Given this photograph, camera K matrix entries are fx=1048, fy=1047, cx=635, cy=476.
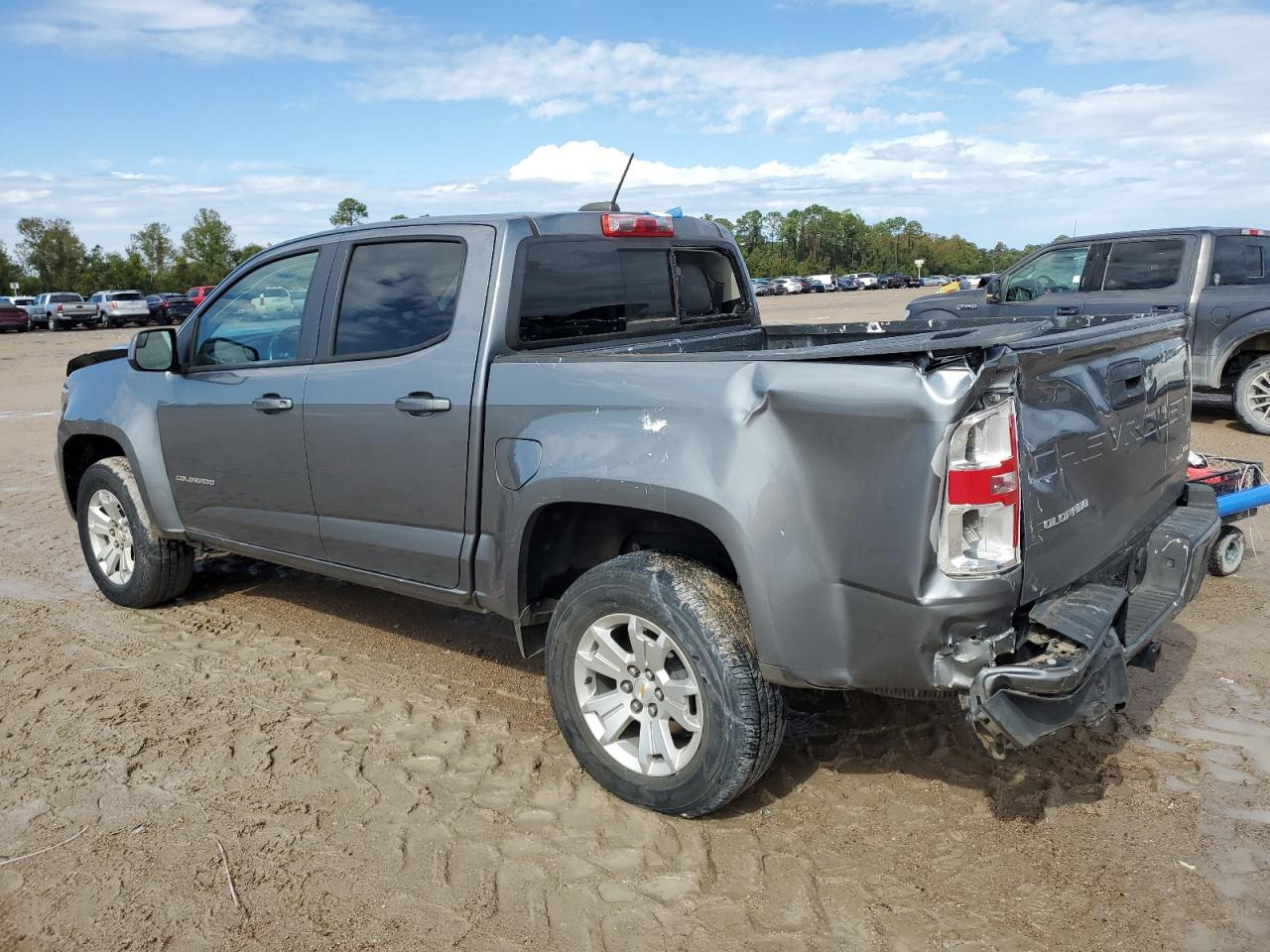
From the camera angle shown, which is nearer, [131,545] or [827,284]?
[131,545]

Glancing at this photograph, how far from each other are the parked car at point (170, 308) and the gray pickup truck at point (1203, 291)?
129 feet

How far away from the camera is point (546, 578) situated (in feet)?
12.3

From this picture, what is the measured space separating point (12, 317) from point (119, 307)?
4.33 meters

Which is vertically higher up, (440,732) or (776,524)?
(776,524)

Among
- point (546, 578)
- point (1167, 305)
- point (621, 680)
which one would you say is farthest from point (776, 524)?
point (1167, 305)

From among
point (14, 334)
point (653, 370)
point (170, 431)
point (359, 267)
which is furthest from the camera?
point (14, 334)

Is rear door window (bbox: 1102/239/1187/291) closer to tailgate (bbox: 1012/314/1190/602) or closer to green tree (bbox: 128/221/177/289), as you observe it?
tailgate (bbox: 1012/314/1190/602)

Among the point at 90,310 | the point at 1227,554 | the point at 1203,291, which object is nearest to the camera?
the point at 1227,554

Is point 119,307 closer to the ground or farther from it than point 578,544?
closer to the ground

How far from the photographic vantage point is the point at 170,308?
4241cm

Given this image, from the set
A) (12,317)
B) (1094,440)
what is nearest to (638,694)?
(1094,440)

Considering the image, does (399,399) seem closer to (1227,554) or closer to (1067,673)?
(1067,673)

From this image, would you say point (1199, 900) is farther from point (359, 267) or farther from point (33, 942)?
point (359, 267)

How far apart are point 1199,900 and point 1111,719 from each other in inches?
43.6
